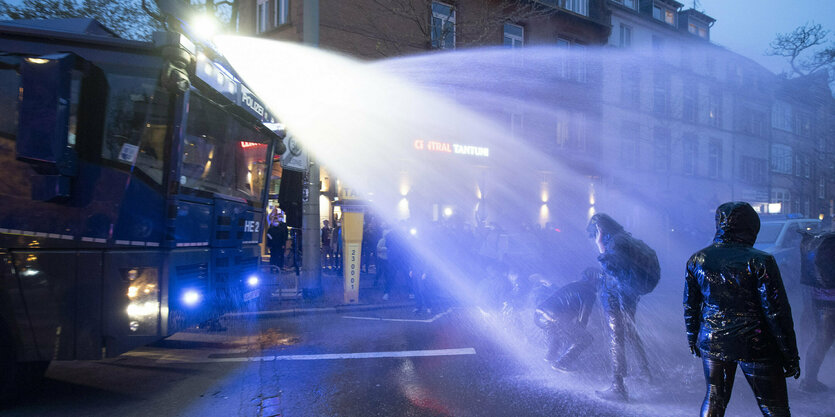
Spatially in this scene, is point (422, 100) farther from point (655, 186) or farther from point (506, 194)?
point (655, 186)

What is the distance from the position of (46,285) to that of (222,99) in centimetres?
230

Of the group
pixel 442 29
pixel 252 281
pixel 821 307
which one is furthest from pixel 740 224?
pixel 442 29

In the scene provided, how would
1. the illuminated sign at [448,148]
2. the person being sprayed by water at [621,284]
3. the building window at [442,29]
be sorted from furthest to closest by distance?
the illuminated sign at [448,148]
the building window at [442,29]
the person being sprayed by water at [621,284]

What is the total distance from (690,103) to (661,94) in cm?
424

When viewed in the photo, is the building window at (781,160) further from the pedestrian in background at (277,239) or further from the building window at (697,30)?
the pedestrian in background at (277,239)

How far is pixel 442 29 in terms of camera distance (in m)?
12.4

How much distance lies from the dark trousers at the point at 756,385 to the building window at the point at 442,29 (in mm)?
10661

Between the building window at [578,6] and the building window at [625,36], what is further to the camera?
the building window at [625,36]

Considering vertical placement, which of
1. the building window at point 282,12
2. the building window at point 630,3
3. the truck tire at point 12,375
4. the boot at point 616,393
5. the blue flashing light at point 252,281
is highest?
the building window at point 630,3

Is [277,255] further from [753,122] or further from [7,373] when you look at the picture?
[753,122]

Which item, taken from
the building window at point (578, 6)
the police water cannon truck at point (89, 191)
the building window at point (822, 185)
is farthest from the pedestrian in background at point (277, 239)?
the building window at point (822, 185)

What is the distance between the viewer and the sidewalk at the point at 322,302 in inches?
320

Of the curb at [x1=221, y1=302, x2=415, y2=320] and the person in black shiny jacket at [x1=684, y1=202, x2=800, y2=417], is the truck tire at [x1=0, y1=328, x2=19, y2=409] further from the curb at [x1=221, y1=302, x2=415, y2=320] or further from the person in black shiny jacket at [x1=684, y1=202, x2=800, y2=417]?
the person in black shiny jacket at [x1=684, y1=202, x2=800, y2=417]

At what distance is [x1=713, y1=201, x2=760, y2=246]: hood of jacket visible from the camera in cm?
279
